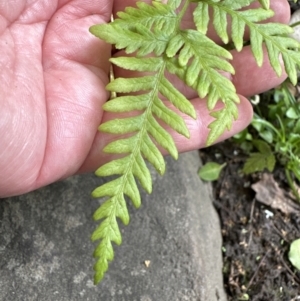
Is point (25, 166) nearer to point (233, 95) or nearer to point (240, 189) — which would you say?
point (233, 95)

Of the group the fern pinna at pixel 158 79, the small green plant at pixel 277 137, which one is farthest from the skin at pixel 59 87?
the small green plant at pixel 277 137

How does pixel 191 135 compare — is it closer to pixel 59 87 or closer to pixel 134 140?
pixel 134 140

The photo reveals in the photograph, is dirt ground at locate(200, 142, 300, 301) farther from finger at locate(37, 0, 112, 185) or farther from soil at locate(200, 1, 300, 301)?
finger at locate(37, 0, 112, 185)

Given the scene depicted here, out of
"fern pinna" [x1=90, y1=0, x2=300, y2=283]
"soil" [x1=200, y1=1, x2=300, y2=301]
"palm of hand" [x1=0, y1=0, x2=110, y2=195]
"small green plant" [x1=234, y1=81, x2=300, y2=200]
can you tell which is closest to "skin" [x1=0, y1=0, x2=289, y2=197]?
"palm of hand" [x1=0, y1=0, x2=110, y2=195]

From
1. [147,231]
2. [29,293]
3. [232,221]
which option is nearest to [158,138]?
[147,231]

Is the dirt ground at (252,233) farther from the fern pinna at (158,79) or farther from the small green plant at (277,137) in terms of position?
the fern pinna at (158,79)

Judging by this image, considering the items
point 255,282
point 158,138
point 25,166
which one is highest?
point 158,138

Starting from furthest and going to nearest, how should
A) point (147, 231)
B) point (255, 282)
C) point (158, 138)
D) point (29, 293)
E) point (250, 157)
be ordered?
point (250, 157)
point (255, 282)
point (147, 231)
point (29, 293)
point (158, 138)
